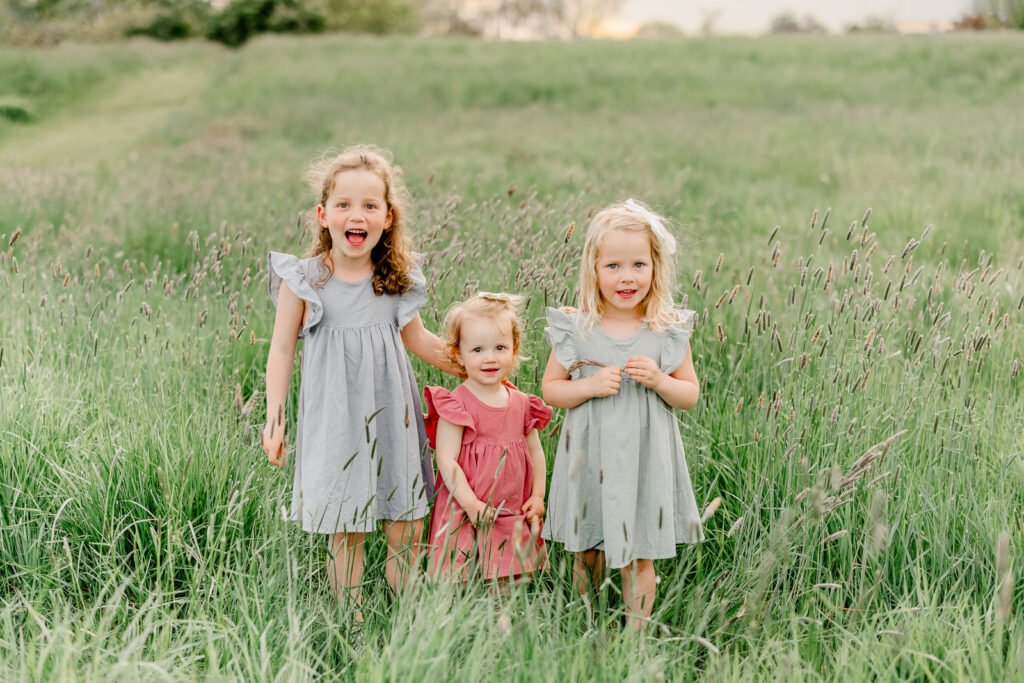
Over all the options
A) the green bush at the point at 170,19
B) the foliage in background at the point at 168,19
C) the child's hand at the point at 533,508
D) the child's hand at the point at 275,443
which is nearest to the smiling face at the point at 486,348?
the child's hand at the point at 533,508

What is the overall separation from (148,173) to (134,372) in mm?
6769

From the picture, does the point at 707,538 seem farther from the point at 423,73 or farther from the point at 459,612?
the point at 423,73

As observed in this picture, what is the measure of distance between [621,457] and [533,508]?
385 mm

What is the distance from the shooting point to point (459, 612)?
6.52 ft

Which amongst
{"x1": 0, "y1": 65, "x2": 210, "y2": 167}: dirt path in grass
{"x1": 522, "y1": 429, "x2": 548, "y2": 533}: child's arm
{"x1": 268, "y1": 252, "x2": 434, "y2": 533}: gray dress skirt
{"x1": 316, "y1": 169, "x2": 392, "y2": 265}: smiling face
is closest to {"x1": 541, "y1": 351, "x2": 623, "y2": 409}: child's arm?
{"x1": 522, "y1": 429, "x2": 548, "y2": 533}: child's arm

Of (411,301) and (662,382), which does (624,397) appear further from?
(411,301)

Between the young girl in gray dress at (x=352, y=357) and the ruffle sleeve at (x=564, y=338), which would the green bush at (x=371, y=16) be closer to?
the young girl in gray dress at (x=352, y=357)

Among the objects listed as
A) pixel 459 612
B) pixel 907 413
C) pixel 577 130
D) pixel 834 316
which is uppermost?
pixel 577 130

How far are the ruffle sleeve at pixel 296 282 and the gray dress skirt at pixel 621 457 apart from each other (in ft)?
2.59

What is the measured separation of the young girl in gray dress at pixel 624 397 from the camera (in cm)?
251

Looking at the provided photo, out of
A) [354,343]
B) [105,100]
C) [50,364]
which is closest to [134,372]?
[50,364]

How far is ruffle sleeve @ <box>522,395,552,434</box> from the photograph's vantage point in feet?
9.27

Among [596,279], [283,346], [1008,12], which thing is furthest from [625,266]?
[1008,12]

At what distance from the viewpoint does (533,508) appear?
8.89 feet
